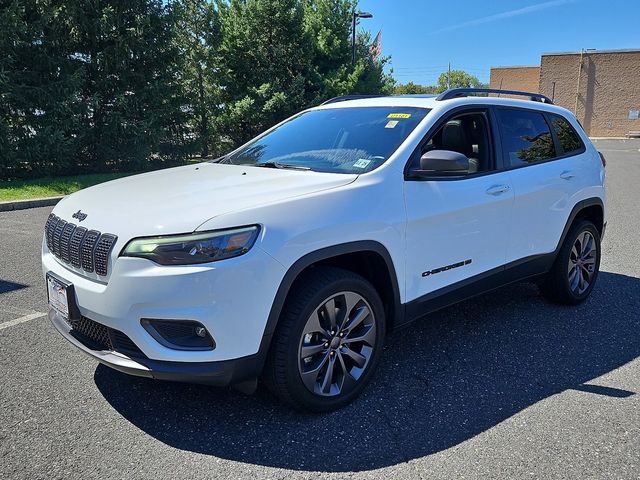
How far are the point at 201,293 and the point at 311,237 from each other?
24.8 inches

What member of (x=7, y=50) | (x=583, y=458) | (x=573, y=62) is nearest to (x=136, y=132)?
(x=7, y=50)

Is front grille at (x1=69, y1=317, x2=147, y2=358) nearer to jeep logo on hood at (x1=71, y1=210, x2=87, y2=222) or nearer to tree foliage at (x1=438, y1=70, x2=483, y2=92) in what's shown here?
jeep logo on hood at (x1=71, y1=210, x2=87, y2=222)

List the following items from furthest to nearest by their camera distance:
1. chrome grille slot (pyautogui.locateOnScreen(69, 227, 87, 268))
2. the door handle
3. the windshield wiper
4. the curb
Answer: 1. the curb
2. the door handle
3. the windshield wiper
4. chrome grille slot (pyautogui.locateOnScreen(69, 227, 87, 268))

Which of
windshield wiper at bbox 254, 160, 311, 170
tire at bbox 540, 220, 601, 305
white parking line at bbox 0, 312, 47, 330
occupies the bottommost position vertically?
white parking line at bbox 0, 312, 47, 330

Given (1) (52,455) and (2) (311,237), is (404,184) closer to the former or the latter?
(2) (311,237)

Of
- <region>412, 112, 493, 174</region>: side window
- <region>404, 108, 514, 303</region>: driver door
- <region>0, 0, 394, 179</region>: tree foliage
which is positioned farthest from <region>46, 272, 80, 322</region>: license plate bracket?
<region>0, 0, 394, 179</region>: tree foliage

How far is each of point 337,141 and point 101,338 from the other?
78.4 inches

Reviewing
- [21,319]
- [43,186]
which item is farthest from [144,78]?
[21,319]

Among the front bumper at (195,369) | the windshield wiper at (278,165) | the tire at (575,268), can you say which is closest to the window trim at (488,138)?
the windshield wiper at (278,165)

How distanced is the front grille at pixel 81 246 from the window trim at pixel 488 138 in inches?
69.4

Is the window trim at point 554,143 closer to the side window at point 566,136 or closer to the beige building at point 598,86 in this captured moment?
the side window at point 566,136

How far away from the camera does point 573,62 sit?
186ft

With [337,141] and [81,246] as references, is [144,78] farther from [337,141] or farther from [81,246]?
[81,246]

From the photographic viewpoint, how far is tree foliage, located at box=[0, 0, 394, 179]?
13.1 m
